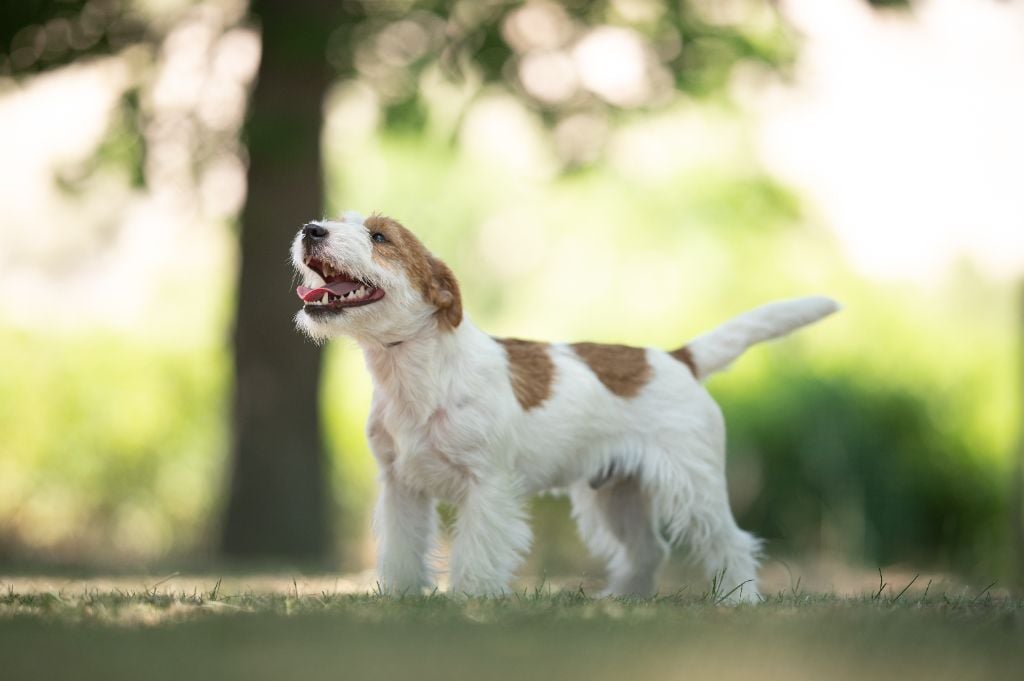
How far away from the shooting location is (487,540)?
16.0ft

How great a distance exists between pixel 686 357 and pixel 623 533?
0.86 metres

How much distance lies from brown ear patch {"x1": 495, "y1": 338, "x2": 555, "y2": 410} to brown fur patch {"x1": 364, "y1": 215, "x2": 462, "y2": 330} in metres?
0.38

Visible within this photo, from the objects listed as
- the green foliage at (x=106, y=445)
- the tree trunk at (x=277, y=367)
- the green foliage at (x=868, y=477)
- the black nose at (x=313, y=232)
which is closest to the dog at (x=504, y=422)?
the black nose at (x=313, y=232)

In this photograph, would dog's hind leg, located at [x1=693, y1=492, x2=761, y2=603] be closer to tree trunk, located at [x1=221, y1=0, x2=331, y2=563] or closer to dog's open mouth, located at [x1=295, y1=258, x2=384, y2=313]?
dog's open mouth, located at [x1=295, y1=258, x2=384, y2=313]

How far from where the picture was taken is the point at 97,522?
1215 cm

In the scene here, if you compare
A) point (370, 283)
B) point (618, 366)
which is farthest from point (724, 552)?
point (370, 283)

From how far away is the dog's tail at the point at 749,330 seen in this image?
5785mm

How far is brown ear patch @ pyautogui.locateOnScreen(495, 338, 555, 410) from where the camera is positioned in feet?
17.0

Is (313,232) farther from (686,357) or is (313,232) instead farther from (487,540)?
(686,357)

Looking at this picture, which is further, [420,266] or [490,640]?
[420,266]

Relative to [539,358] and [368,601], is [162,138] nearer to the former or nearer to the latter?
[539,358]

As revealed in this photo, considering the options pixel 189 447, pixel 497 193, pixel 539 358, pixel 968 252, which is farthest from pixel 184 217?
pixel 497 193

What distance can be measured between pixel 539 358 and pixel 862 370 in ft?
22.9

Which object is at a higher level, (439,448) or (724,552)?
(439,448)
